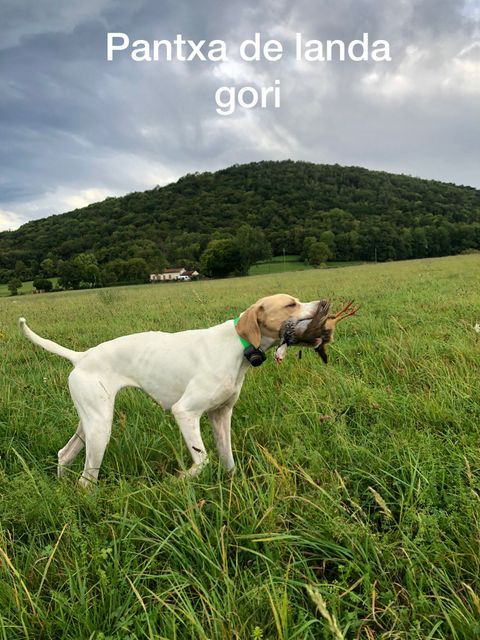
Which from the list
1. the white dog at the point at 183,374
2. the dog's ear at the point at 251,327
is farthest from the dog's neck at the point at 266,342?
the dog's ear at the point at 251,327

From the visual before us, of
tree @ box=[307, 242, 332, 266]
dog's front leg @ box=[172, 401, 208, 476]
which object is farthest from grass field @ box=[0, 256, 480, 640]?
tree @ box=[307, 242, 332, 266]

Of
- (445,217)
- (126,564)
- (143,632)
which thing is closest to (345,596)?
(143,632)

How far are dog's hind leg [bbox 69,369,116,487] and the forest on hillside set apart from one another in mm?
57420

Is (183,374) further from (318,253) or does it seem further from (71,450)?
(318,253)

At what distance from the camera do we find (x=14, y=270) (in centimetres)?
5931

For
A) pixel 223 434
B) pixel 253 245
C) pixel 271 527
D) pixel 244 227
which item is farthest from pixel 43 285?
pixel 271 527

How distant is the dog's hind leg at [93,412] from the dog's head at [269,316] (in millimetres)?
1066

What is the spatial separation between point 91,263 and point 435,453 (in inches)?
2402

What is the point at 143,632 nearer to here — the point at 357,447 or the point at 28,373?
the point at 357,447

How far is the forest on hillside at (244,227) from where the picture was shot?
206ft

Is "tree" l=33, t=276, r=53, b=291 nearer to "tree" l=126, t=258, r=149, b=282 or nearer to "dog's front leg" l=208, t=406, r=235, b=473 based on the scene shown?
"tree" l=126, t=258, r=149, b=282

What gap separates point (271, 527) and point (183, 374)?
4.29ft

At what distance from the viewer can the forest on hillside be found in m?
62.7

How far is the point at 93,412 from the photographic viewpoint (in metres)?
2.85
